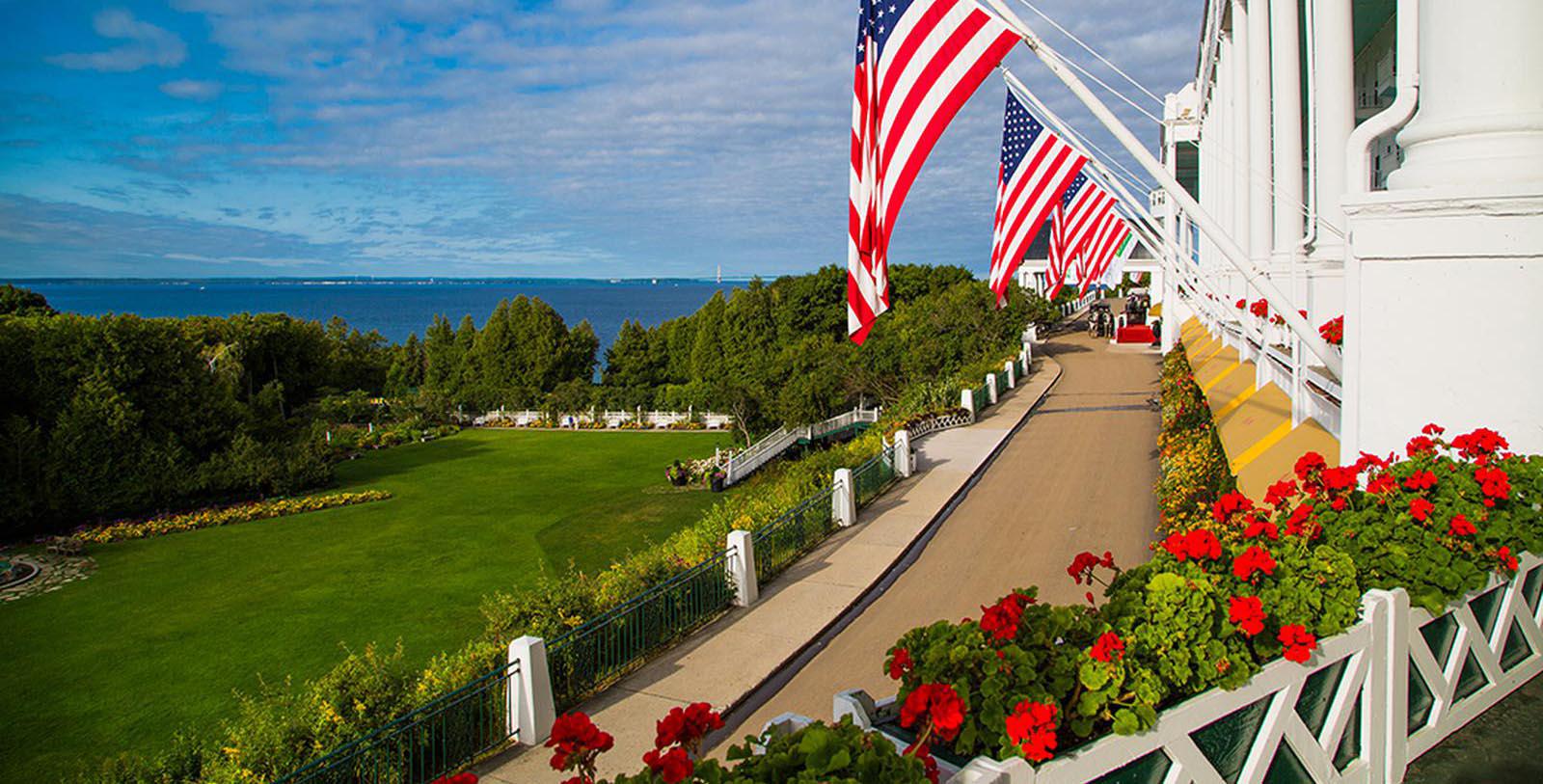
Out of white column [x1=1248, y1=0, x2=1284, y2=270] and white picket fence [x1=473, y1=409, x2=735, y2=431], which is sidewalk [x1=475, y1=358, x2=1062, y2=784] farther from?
white picket fence [x1=473, y1=409, x2=735, y2=431]

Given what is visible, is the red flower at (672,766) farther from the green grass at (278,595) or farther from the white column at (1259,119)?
the white column at (1259,119)

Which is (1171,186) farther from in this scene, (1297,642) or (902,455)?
(902,455)

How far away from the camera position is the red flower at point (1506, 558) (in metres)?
4.57

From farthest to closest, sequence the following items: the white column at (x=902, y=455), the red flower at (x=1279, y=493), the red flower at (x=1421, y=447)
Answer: the white column at (x=902, y=455)
the red flower at (x=1279, y=493)
the red flower at (x=1421, y=447)

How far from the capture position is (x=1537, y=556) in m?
5.08

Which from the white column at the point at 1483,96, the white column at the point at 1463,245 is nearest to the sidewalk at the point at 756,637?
the white column at the point at 1463,245

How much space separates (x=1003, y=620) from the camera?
391 cm

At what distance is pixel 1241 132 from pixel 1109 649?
706 inches

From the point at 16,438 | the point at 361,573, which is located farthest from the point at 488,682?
the point at 16,438

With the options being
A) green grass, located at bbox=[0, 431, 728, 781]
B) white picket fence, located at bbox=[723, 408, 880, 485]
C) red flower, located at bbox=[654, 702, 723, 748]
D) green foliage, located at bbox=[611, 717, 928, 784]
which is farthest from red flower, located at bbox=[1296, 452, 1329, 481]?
white picket fence, located at bbox=[723, 408, 880, 485]

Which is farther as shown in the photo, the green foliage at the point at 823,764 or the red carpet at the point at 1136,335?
the red carpet at the point at 1136,335

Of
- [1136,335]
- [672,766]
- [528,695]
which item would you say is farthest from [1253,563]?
[1136,335]

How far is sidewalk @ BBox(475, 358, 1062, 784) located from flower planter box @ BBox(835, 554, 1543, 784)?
17.1 ft

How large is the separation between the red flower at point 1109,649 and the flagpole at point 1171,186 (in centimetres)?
471
